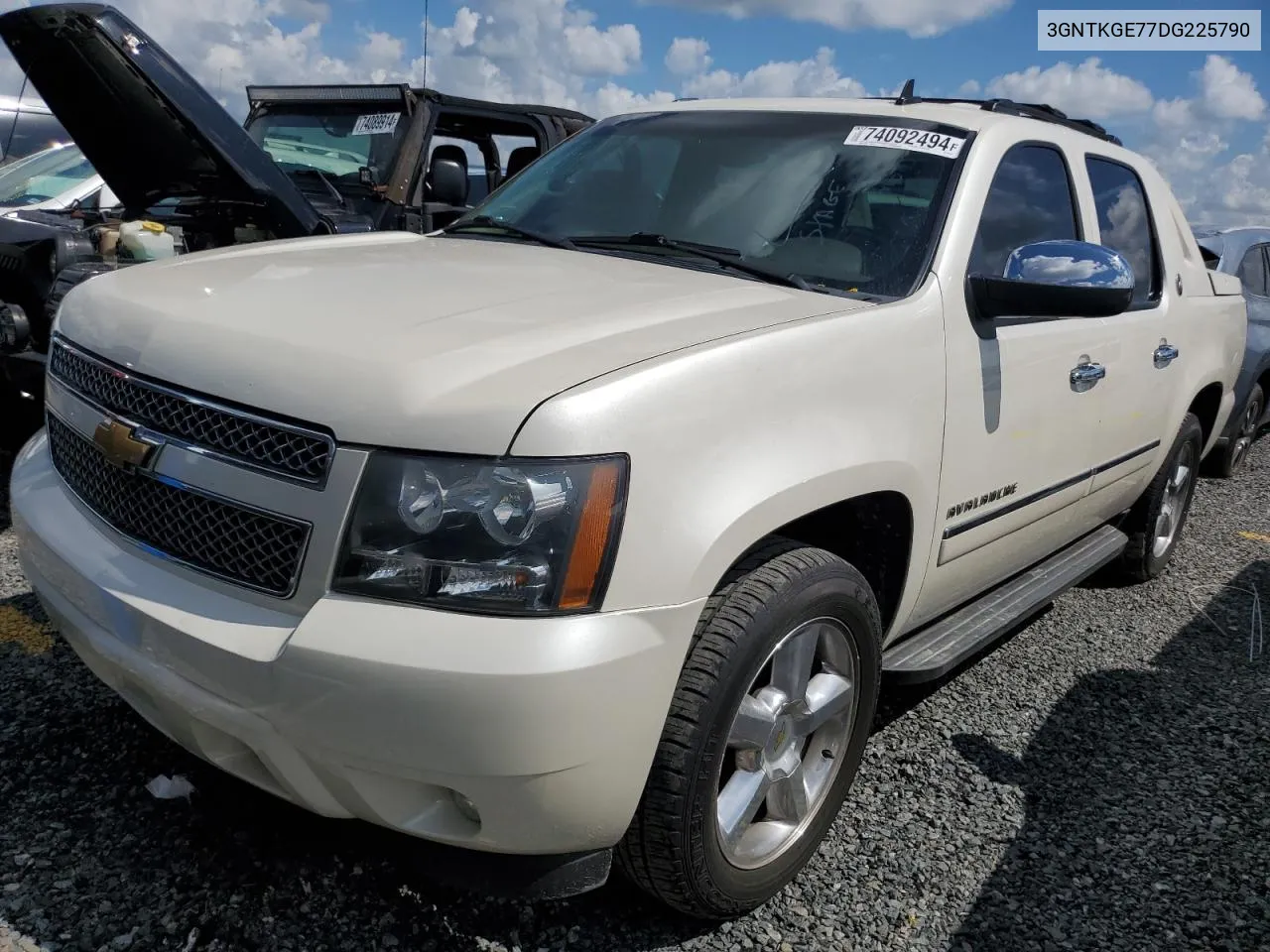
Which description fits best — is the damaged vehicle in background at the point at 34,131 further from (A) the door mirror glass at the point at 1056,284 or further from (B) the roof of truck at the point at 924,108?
(A) the door mirror glass at the point at 1056,284

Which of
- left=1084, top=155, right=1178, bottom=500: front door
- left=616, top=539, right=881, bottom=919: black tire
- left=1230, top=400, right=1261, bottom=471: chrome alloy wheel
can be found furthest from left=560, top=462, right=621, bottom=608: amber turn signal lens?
left=1230, top=400, right=1261, bottom=471: chrome alloy wheel

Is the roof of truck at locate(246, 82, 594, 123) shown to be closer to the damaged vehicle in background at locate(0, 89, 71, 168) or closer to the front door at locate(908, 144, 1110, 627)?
the front door at locate(908, 144, 1110, 627)

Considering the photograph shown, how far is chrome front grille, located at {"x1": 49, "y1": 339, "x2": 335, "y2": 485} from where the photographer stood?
1.76 meters

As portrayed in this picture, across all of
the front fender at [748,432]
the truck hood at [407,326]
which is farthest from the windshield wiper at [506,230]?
the front fender at [748,432]

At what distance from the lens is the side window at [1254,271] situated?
7.20 metres

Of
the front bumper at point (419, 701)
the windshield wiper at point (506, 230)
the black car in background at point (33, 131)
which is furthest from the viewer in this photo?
the black car in background at point (33, 131)

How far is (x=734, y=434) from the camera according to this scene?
191 cm

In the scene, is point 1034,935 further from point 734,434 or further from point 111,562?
point 111,562

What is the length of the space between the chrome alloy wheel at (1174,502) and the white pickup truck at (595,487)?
72.3 inches

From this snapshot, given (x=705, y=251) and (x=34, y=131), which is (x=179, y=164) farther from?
(x=34, y=131)

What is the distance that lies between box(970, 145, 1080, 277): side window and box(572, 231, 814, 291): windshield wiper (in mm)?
529

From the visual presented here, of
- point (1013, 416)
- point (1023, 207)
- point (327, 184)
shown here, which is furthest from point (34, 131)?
point (1013, 416)

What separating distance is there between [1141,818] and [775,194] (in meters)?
1.92

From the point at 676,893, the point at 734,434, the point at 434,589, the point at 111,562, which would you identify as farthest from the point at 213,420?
the point at 676,893
